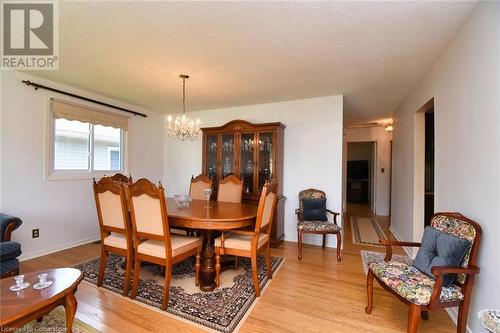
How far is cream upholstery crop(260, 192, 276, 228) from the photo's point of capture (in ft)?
7.41

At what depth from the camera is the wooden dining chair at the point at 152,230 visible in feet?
6.33

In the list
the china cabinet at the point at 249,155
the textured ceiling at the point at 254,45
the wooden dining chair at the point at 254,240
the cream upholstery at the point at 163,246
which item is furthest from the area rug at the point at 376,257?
the textured ceiling at the point at 254,45

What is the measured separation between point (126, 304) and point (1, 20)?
8.45ft

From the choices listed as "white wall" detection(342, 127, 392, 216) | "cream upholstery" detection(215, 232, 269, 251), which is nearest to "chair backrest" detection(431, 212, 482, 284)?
"cream upholstery" detection(215, 232, 269, 251)

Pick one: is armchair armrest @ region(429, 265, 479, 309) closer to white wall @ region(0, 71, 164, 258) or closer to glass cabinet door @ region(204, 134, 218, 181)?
glass cabinet door @ region(204, 134, 218, 181)

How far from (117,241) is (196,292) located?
93 cm

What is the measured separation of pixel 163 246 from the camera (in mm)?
2035

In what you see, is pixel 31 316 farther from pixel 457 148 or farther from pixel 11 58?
Result: pixel 457 148

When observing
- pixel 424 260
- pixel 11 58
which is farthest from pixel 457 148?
pixel 11 58

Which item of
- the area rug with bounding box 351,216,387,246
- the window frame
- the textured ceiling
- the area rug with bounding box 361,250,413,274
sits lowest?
the area rug with bounding box 351,216,387,246

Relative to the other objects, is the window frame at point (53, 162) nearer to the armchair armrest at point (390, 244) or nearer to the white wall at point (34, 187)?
the white wall at point (34, 187)

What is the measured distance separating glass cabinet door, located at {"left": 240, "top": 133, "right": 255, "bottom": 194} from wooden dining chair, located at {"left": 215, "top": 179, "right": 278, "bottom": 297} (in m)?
1.39

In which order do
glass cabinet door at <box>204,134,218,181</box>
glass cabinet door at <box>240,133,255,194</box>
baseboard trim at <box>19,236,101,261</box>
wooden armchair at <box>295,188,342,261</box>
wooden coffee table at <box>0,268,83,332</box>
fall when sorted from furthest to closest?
glass cabinet door at <box>204,134,218,181</box>
glass cabinet door at <box>240,133,255,194</box>
wooden armchair at <box>295,188,342,261</box>
baseboard trim at <box>19,236,101,261</box>
wooden coffee table at <box>0,268,83,332</box>

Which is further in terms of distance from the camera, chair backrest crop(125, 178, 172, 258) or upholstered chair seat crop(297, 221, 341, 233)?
upholstered chair seat crop(297, 221, 341, 233)
